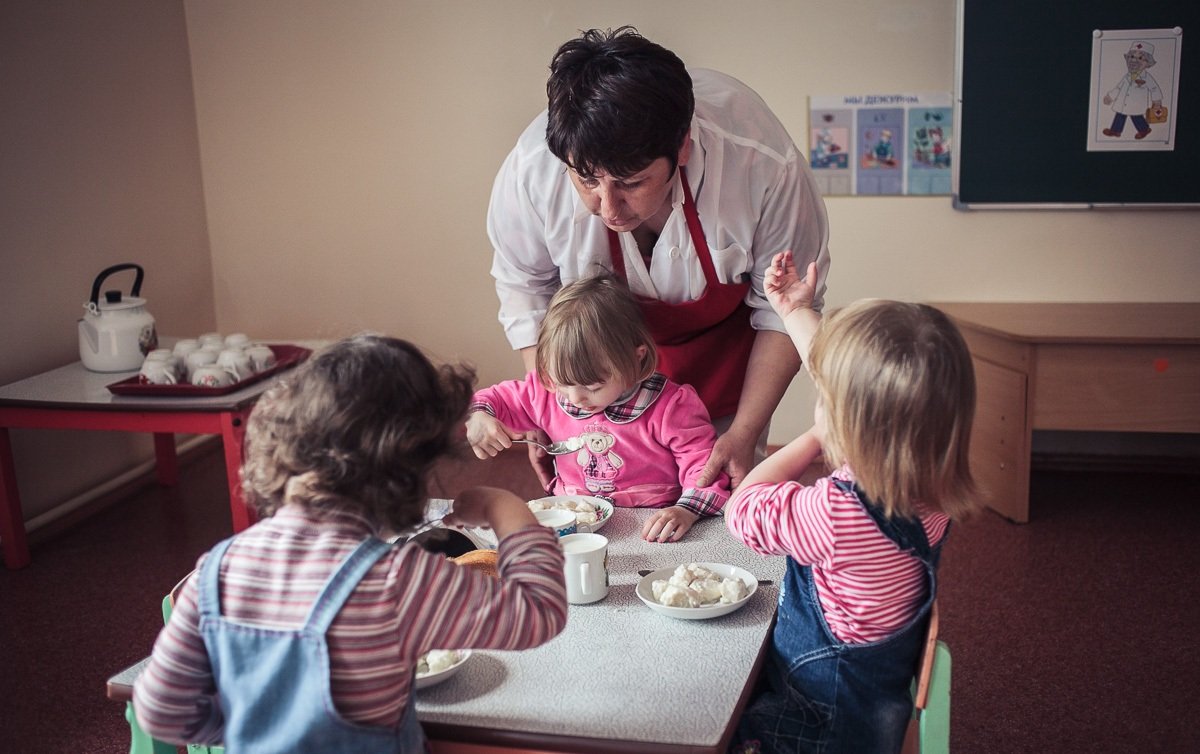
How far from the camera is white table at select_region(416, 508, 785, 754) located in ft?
3.64

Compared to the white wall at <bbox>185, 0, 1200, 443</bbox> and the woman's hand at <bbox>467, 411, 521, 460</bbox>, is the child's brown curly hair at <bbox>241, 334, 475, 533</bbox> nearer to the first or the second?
the woman's hand at <bbox>467, 411, 521, 460</bbox>

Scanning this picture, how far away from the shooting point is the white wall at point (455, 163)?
11.8 ft

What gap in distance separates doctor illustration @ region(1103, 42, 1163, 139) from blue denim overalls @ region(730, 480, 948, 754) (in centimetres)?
266

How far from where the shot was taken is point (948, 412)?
1.20 meters

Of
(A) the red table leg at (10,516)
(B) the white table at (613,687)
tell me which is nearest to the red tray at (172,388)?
(A) the red table leg at (10,516)

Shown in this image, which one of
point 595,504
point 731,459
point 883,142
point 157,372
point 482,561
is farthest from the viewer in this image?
point 883,142

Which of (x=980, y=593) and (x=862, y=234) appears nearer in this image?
(x=980, y=593)

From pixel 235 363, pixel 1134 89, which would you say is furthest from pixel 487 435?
pixel 1134 89

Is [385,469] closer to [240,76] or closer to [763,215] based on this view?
[763,215]

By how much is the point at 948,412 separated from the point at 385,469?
0.62m

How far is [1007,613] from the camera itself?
270cm

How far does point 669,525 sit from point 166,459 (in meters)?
2.67

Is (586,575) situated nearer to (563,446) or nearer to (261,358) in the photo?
(563,446)

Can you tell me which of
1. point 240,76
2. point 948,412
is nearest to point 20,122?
point 240,76
